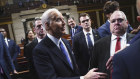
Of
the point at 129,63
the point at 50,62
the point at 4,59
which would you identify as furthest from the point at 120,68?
the point at 4,59

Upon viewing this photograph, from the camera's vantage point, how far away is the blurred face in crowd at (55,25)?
1.78m

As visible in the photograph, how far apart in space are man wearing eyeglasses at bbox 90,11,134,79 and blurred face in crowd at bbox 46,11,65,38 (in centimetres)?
48

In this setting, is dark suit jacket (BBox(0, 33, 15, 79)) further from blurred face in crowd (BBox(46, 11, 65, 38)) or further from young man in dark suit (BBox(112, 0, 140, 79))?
young man in dark suit (BBox(112, 0, 140, 79))

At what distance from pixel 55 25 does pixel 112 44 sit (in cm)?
67

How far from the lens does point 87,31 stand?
326 cm

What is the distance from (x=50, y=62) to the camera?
5.59 ft

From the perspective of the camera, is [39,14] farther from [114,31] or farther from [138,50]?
[138,50]

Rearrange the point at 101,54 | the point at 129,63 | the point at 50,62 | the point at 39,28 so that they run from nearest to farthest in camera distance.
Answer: the point at 129,63, the point at 50,62, the point at 101,54, the point at 39,28

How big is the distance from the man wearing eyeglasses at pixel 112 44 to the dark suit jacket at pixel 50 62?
30cm

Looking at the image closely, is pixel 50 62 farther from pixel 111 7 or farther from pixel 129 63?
pixel 111 7

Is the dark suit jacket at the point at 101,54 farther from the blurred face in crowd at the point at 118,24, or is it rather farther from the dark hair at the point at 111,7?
the dark hair at the point at 111,7

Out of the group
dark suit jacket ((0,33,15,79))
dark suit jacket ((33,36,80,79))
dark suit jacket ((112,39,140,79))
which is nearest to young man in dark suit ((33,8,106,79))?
dark suit jacket ((33,36,80,79))

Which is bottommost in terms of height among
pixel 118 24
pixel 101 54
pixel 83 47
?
pixel 83 47

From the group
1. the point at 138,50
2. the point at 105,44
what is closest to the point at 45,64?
the point at 105,44
